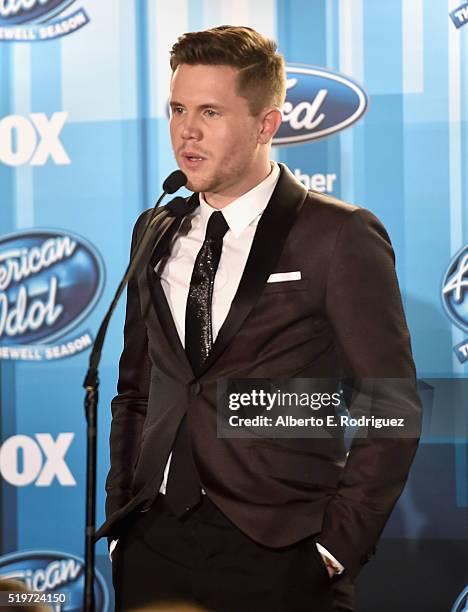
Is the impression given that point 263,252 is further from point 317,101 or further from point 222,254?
point 317,101

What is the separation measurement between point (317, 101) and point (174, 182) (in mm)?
911

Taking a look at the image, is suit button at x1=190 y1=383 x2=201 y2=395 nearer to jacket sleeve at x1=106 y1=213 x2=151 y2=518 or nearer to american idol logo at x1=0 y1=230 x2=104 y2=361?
jacket sleeve at x1=106 y1=213 x2=151 y2=518

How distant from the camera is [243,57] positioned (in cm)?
234

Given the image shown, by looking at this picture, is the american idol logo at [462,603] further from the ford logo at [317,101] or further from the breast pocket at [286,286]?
the ford logo at [317,101]

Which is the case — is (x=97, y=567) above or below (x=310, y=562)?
below

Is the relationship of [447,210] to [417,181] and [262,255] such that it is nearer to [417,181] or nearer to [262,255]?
[417,181]

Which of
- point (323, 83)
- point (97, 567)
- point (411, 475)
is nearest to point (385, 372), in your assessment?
point (411, 475)

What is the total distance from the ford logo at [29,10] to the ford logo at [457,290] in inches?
57.4

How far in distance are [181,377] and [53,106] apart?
3.84 ft

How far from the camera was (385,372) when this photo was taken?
2143 mm

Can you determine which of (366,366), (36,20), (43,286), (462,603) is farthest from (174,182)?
(462,603)

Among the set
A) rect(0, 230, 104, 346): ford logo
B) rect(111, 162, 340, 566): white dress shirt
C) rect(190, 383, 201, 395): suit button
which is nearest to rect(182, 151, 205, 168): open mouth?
rect(111, 162, 340, 566): white dress shirt

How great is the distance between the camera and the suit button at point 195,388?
7.34 ft

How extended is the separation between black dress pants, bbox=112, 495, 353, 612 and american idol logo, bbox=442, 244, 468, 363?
913mm
